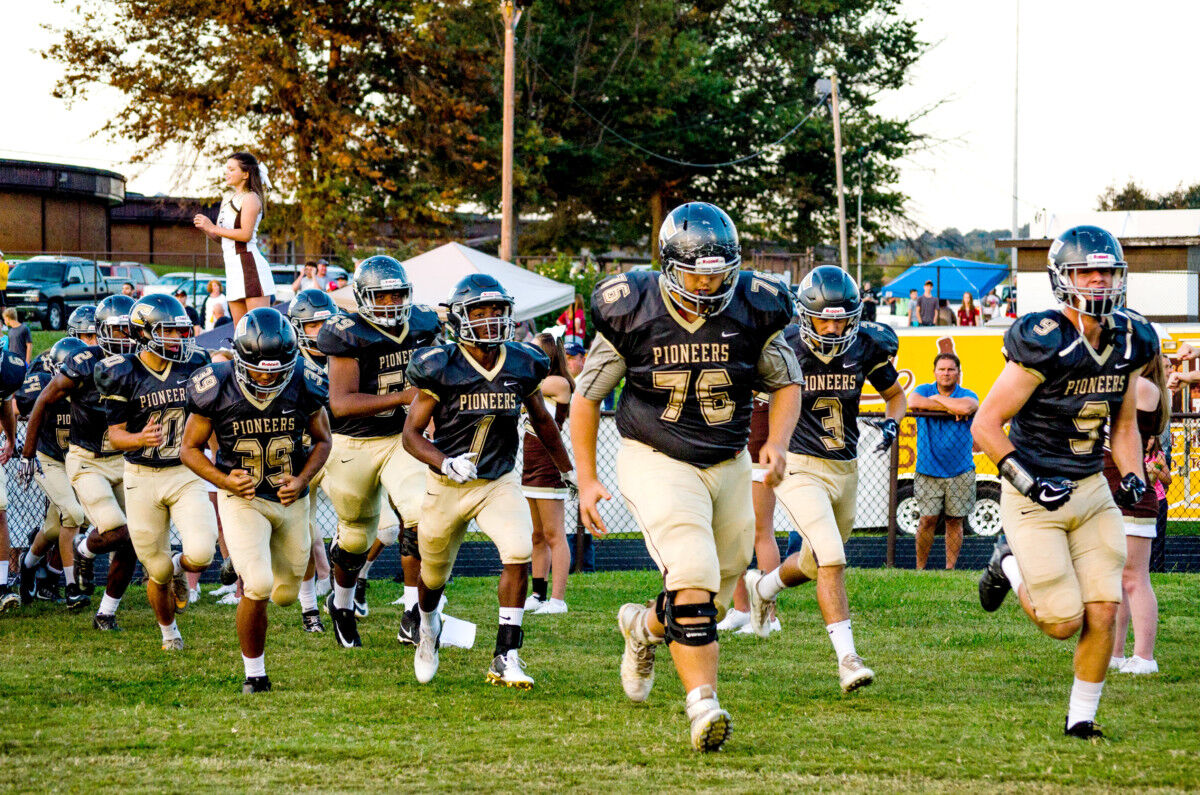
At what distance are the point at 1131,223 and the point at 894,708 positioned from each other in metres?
26.0

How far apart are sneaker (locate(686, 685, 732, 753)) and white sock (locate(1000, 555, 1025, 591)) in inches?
60.3

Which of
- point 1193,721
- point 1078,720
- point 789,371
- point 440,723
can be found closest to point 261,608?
point 440,723

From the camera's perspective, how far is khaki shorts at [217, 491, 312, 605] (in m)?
6.50

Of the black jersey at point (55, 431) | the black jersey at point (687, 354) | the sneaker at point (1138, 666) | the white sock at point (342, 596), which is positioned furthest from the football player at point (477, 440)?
the black jersey at point (55, 431)

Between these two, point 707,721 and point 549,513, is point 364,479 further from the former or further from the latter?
point 707,721

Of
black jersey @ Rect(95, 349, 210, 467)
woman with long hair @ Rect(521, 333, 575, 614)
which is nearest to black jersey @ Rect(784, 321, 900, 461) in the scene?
woman with long hair @ Rect(521, 333, 575, 614)

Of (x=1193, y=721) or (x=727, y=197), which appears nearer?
(x=1193, y=721)

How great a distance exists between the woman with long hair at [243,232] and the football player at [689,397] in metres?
4.77

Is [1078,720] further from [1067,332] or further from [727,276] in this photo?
[727,276]

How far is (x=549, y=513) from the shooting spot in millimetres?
9500

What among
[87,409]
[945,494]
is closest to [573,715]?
[87,409]

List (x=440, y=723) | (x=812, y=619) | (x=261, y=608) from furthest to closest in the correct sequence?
(x=812, y=619) → (x=261, y=608) → (x=440, y=723)

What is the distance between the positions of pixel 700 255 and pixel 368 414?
287 centimetres

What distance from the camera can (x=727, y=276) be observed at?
5.37 metres
